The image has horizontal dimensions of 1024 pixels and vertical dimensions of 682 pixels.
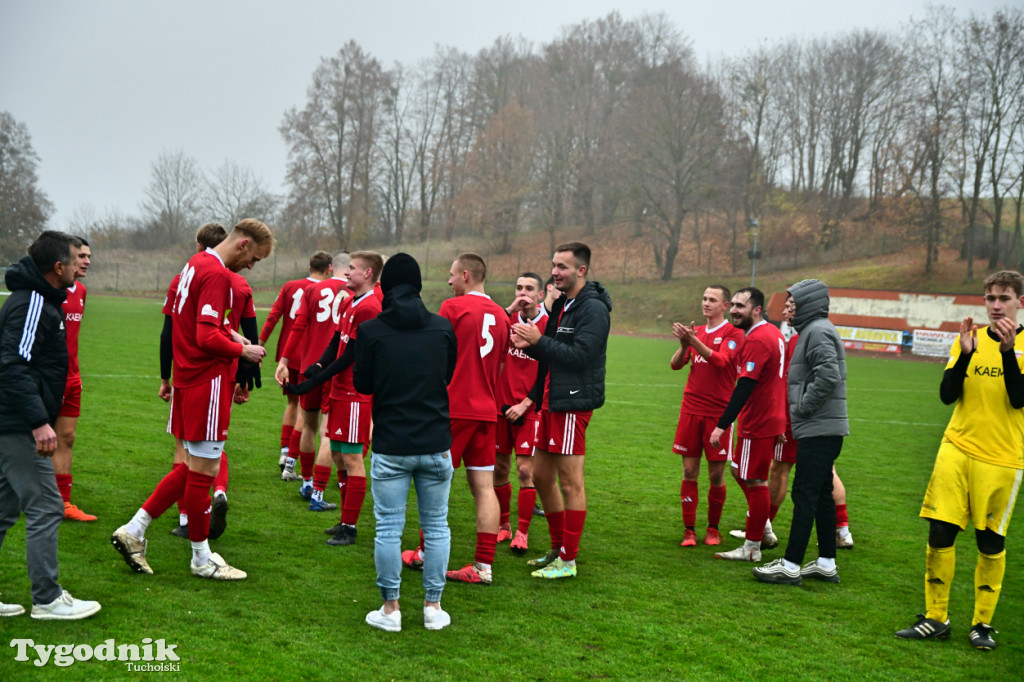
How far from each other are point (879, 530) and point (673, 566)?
2.71 meters

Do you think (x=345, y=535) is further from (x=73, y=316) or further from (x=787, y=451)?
(x=787, y=451)

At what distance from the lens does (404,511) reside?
4.45m

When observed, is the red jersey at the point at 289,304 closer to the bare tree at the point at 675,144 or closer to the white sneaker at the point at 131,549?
the white sneaker at the point at 131,549

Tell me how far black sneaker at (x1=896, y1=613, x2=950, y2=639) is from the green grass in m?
0.10

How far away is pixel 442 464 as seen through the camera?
455 centimetres

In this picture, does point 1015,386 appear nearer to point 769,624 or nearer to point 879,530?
point 769,624

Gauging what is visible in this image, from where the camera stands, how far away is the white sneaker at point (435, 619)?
14.8ft

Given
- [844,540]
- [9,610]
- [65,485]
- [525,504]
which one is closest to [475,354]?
[525,504]

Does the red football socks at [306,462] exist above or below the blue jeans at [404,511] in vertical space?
below

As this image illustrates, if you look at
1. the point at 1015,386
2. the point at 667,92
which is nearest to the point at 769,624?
the point at 1015,386

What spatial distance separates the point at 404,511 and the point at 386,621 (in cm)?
64

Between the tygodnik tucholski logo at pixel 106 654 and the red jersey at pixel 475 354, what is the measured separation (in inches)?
87.8

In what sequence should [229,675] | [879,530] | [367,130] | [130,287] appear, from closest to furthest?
[229,675]
[879,530]
[130,287]
[367,130]

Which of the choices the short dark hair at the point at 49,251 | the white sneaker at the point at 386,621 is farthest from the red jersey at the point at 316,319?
the white sneaker at the point at 386,621
